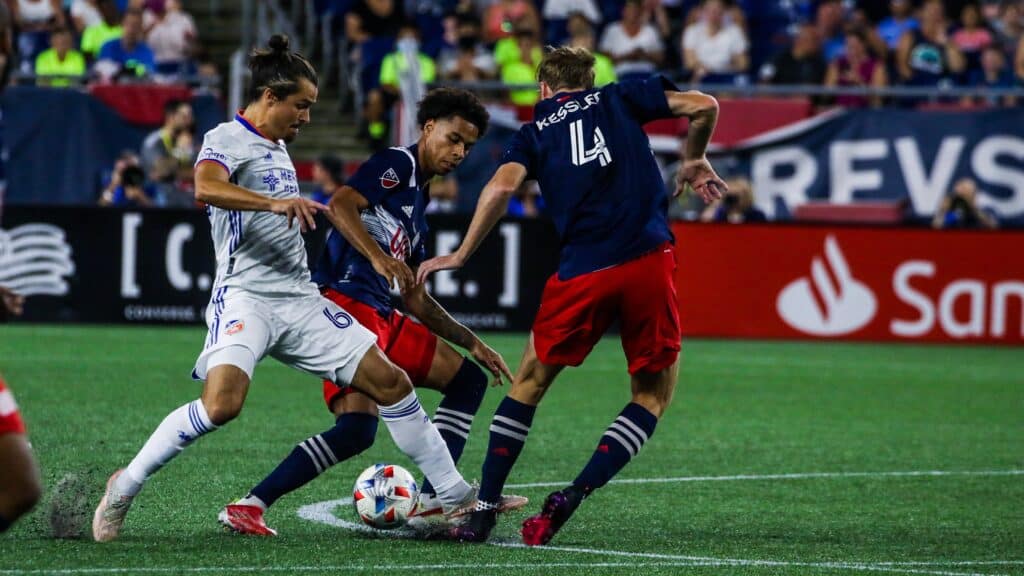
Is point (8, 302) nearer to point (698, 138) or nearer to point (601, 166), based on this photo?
point (601, 166)

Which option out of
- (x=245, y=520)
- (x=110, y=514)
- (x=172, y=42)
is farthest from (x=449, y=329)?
(x=172, y=42)

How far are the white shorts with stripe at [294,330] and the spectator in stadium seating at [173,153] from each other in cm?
1182

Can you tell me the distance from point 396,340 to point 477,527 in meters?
0.97

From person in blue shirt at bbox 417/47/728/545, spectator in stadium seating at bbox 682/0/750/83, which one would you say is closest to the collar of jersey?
person in blue shirt at bbox 417/47/728/545

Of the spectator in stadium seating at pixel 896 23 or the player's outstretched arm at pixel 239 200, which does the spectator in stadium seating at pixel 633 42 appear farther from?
the player's outstretched arm at pixel 239 200

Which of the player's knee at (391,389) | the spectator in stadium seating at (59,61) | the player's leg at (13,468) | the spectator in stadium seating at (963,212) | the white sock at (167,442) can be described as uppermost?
the player's leg at (13,468)

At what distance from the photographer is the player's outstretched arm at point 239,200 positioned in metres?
6.09

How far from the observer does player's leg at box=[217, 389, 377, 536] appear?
6766mm

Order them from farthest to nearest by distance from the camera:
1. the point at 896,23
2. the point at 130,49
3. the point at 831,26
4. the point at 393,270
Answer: the point at 896,23
the point at 831,26
the point at 130,49
the point at 393,270

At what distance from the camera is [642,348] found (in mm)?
6945

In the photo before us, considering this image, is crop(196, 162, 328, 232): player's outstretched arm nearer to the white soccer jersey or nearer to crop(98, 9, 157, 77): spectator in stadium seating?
the white soccer jersey

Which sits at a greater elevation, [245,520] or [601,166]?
[601,166]

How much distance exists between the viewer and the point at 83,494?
6590mm

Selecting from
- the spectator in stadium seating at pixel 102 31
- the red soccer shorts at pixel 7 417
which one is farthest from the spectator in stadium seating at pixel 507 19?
the red soccer shorts at pixel 7 417
